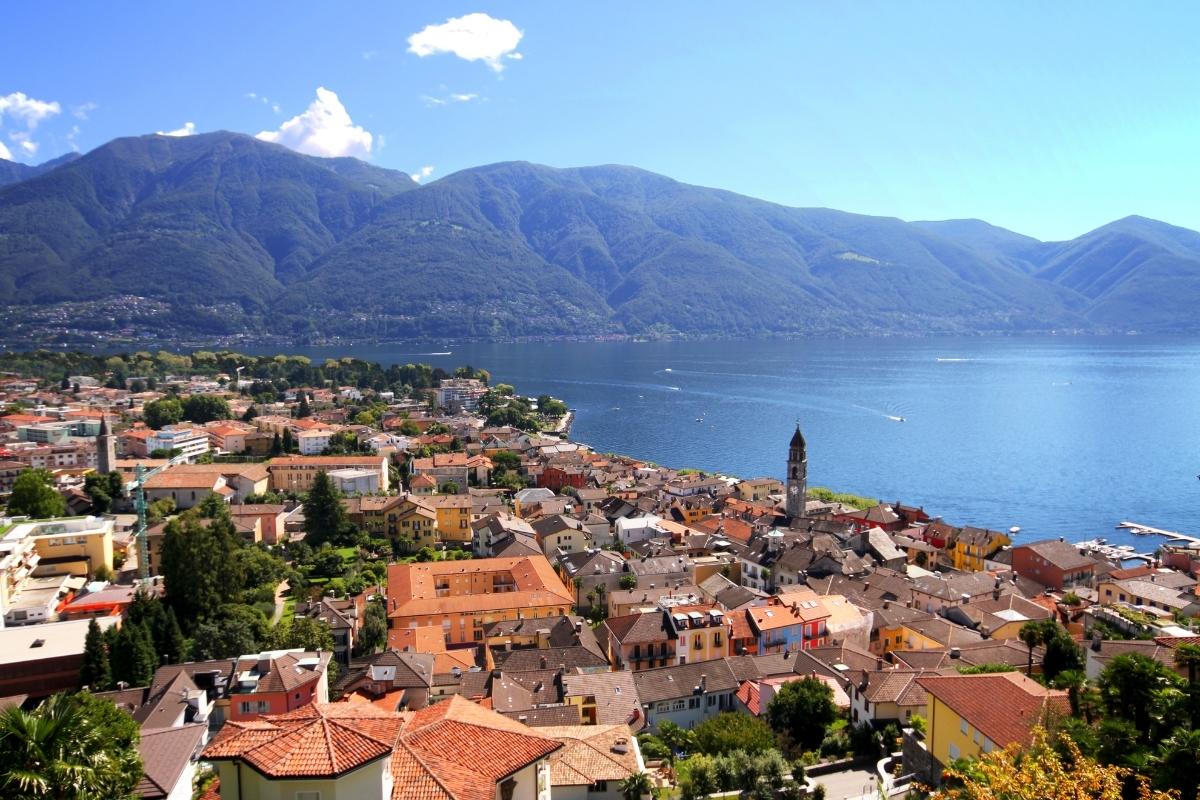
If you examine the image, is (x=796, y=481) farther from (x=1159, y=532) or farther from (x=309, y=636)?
(x=309, y=636)

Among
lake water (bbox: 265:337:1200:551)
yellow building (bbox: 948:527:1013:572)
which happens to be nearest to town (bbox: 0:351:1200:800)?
yellow building (bbox: 948:527:1013:572)

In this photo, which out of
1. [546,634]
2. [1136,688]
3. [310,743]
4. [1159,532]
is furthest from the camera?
[1159,532]

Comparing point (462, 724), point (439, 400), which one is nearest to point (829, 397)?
point (439, 400)

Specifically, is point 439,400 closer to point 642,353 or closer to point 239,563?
point 239,563

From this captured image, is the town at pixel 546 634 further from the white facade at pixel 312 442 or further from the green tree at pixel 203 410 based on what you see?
the green tree at pixel 203 410

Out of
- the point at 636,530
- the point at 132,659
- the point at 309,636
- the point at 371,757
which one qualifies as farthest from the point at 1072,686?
the point at 636,530

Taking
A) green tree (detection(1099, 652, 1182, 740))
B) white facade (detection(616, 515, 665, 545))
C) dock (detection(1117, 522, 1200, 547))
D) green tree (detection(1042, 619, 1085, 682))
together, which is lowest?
dock (detection(1117, 522, 1200, 547))

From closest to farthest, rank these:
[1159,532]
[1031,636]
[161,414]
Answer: [1031,636] < [1159,532] < [161,414]

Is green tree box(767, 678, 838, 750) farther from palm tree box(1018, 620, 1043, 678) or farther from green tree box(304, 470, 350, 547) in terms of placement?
green tree box(304, 470, 350, 547)
